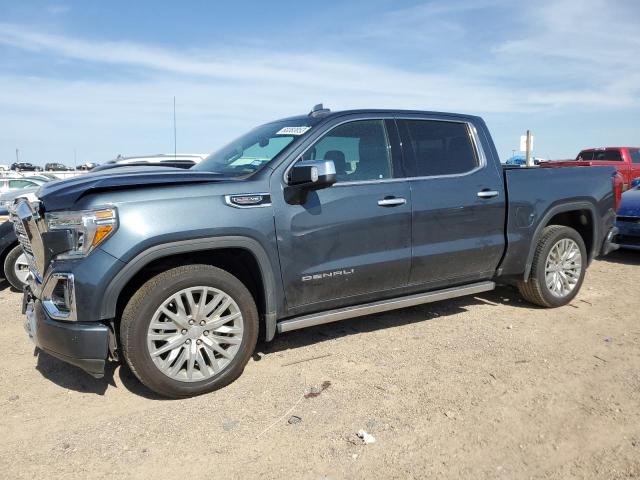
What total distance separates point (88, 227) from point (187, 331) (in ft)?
2.89

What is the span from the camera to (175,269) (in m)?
3.31

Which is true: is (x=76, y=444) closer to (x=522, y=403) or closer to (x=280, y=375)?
(x=280, y=375)

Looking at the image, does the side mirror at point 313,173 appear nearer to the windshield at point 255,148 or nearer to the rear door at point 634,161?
the windshield at point 255,148

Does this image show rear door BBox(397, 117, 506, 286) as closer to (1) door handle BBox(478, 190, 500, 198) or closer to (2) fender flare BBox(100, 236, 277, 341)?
(1) door handle BBox(478, 190, 500, 198)

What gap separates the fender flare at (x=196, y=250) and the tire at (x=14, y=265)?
403cm

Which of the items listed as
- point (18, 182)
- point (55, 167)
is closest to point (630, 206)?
point (18, 182)

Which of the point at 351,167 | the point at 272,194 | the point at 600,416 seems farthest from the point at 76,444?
the point at 600,416

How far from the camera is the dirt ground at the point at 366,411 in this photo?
2.64 metres

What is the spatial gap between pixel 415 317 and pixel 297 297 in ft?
5.51

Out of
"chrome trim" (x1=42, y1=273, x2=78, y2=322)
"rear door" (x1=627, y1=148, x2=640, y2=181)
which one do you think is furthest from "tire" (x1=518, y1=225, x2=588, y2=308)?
"rear door" (x1=627, y1=148, x2=640, y2=181)

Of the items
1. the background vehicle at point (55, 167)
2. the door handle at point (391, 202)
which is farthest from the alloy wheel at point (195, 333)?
the background vehicle at point (55, 167)

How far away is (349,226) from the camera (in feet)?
12.5

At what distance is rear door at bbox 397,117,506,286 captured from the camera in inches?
166

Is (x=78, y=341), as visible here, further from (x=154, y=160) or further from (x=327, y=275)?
(x=154, y=160)
